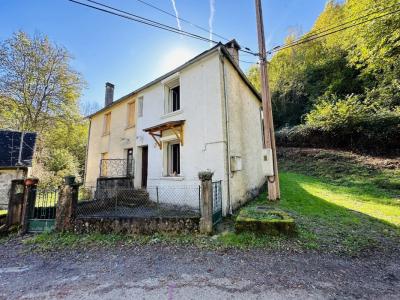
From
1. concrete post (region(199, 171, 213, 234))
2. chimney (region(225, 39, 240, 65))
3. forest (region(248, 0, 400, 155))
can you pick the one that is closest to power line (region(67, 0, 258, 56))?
chimney (region(225, 39, 240, 65))

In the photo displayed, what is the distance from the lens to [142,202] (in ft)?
29.2

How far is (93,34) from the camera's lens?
8.29 metres

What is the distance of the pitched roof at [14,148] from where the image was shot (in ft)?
30.6

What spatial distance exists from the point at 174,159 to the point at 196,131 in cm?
203

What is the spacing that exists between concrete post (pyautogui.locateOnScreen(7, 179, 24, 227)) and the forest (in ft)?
36.0

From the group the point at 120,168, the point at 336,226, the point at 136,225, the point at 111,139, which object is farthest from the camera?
the point at 111,139

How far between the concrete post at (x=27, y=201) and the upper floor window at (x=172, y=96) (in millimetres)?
5689

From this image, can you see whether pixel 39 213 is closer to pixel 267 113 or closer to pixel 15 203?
pixel 15 203

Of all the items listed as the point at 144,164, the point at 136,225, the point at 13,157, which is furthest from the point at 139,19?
the point at 13,157

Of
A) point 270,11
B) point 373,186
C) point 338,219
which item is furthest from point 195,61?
point 373,186

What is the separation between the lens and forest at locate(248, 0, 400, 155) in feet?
29.5

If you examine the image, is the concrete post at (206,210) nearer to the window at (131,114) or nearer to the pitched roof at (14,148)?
the window at (131,114)

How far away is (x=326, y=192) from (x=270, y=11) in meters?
8.32

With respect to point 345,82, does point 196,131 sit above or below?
below
